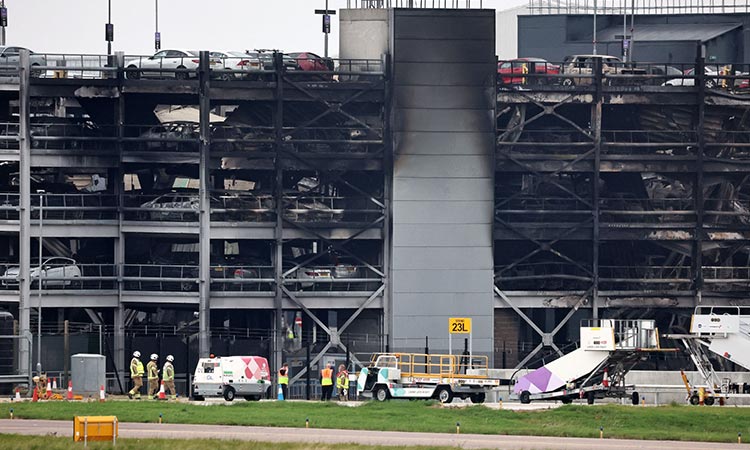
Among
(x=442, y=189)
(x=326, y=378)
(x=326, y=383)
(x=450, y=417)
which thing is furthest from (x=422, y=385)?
(x=442, y=189)

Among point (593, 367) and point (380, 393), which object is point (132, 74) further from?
point (593, 367)

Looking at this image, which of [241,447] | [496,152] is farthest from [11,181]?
[241,447]

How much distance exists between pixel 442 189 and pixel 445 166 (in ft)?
4.03

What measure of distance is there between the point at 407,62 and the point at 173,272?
16.9 m

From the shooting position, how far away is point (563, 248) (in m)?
97.6

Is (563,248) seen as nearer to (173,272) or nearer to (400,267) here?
(400,267)

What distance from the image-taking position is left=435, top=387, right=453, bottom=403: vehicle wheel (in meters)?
70.6

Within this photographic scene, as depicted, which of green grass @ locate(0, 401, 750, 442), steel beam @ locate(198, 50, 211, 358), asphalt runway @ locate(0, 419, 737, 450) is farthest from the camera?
steel beam @ locate(198, 50, 211, 358)

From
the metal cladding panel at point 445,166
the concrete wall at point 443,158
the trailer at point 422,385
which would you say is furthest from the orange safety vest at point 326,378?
the metal cladding panel at point 445,166

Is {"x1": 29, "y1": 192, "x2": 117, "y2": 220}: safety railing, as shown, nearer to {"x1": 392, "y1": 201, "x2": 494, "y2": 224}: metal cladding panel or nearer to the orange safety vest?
{"x1": 392, "y1": 201, "x2": 494, "y2": 224}: metal cladding panel

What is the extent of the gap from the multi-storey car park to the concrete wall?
0.11m

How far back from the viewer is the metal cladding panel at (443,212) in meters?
90.6

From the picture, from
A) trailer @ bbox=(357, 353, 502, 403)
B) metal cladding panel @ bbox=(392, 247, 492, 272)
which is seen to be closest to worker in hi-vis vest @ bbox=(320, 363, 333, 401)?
trailer @ bbox=(357, 353, 502, 403)

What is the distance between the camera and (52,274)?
90.0 metres
